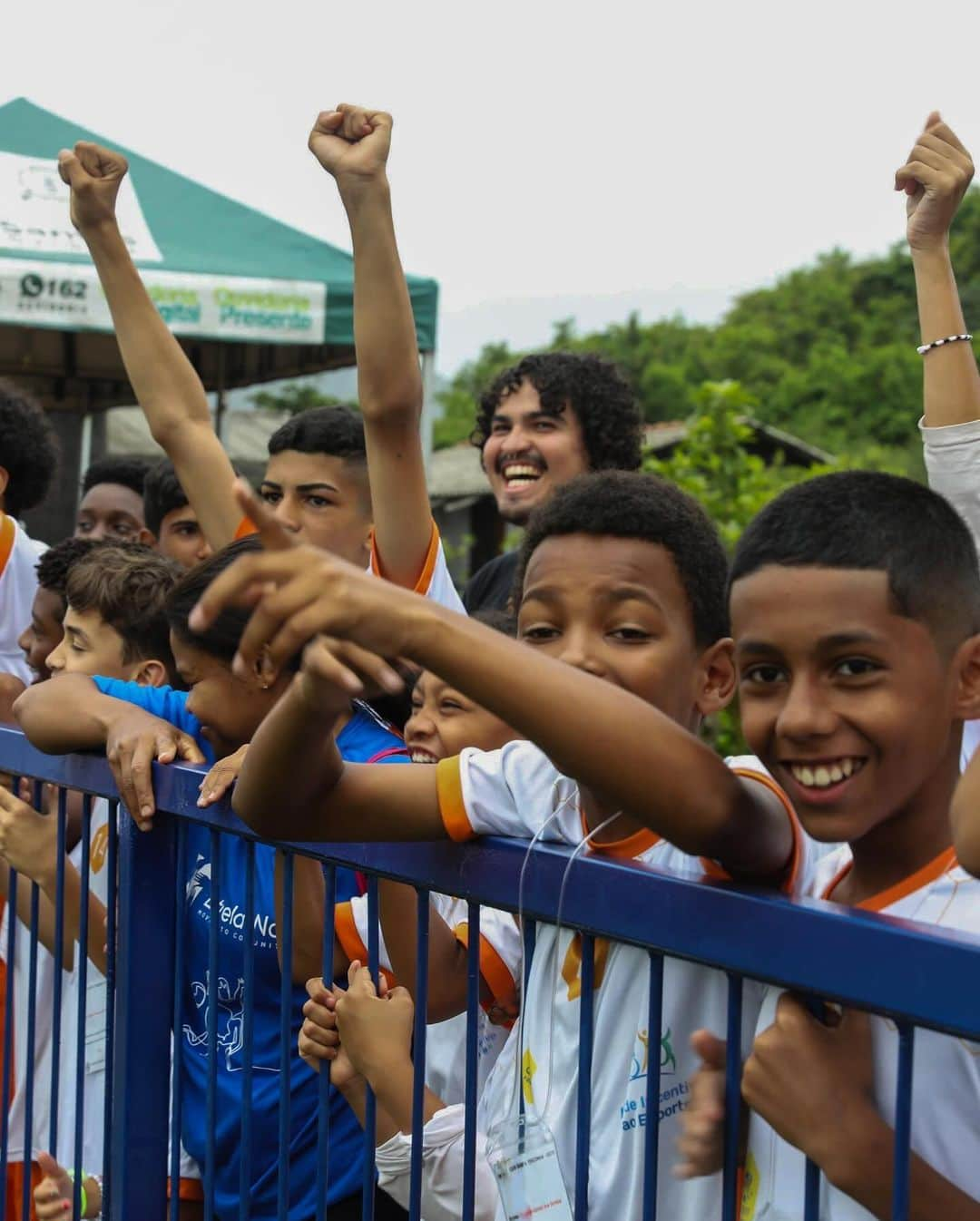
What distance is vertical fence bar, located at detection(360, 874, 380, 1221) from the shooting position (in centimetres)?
203

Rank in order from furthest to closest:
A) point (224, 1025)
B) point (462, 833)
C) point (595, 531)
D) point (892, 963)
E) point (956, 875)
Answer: point (224, 1025) < point (595, 531) < point (462, 833) < point (956, 875) < point (892, 963)

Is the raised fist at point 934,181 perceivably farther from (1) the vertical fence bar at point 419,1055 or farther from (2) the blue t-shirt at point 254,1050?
(1) the vertical fence bar at point 419,1055

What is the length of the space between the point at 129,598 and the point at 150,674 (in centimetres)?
20

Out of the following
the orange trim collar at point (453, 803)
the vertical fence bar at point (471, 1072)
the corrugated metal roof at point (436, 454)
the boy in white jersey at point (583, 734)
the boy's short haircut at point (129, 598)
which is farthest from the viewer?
the corrugated metal roof at point (436, 454)

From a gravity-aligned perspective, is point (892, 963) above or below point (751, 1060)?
above

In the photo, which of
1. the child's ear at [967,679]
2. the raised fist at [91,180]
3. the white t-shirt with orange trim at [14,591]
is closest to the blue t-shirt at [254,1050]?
the child's ear at [967,679]

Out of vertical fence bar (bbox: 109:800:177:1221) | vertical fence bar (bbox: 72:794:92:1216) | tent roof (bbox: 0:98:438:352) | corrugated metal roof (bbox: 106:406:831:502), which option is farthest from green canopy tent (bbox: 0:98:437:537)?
vertical fence bar (bbox: 109:800:177:1221)

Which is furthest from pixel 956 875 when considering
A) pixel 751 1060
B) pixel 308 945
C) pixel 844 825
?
pixel 308 945

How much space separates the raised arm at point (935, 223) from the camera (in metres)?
2.67

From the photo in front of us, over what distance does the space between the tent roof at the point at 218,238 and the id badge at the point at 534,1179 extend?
23.3ft

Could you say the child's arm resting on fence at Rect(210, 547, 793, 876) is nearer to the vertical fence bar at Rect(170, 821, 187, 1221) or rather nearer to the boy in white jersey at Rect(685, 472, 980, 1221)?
the boy in white jersey at Rect(685, 472, 980, 1221)

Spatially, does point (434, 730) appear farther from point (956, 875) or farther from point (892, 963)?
point (892, 963)

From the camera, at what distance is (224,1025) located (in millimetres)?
2588

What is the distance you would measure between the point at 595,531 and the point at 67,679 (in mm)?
1247
